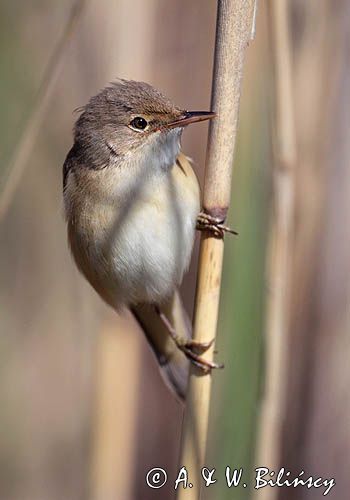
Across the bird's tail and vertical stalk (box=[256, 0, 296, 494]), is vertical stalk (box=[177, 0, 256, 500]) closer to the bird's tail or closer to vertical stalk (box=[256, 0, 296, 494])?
vertical stalk (box=[256, 0, 296, 494])

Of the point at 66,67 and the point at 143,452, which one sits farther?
the point at 143,452

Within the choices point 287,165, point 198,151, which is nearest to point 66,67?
point 198,151

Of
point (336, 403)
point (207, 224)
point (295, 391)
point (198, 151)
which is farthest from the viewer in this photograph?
point (198, 151)

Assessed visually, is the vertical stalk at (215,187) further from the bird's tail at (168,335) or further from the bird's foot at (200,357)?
the bird's tail at (168,335)

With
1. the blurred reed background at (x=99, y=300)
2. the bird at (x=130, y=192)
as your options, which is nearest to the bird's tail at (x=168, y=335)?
the blurred reed background at (x=99, y=300)

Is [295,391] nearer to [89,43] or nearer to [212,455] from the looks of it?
[212,455]
